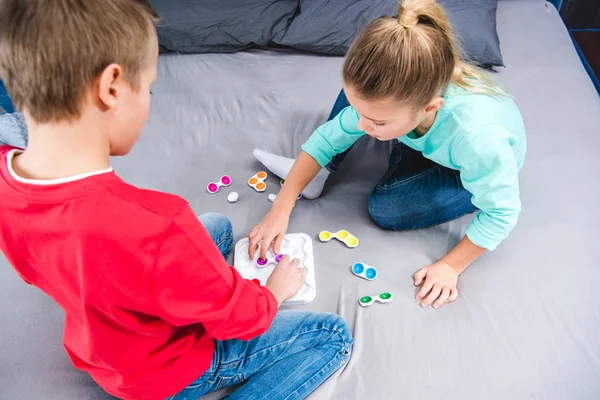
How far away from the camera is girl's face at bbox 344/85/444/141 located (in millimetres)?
846

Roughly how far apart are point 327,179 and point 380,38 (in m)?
0.53

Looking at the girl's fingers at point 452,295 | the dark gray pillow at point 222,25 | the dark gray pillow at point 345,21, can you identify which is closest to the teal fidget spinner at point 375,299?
the girl's fingers at point 452,295

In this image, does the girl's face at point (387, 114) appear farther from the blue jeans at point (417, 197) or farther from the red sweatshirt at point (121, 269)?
the red sweatshirt at point (121, 269)

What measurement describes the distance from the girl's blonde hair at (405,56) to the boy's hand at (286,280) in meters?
0.37

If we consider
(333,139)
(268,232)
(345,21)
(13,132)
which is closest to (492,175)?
(333,139)

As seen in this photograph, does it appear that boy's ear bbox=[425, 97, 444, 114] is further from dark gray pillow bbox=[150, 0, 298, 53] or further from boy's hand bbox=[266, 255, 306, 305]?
dark gray pillow bbox=[150, 0, 298, 53]

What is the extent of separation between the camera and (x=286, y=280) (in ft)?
3.09

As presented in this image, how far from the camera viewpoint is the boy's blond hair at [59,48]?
1.65 ft

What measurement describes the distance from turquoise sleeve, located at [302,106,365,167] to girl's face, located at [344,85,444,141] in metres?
0.19

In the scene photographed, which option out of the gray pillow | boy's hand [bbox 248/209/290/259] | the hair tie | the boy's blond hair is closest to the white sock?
boy's hand [bbox 248/209/290/259]

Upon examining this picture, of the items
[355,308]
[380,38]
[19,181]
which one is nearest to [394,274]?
[355,308]

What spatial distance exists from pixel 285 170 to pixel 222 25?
757mm

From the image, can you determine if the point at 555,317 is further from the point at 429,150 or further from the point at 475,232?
the point at 429,150

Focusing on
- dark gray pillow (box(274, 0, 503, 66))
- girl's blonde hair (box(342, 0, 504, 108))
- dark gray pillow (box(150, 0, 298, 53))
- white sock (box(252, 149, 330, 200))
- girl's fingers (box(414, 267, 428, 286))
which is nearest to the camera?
girl's blonde hair (box(342, 0, 504, 108))
